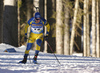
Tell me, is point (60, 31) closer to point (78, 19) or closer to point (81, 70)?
point (78, 19)

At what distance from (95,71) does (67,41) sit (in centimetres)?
1141

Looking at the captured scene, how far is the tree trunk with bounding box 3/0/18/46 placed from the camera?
15023mm

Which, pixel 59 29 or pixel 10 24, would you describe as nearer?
pixel 10 24

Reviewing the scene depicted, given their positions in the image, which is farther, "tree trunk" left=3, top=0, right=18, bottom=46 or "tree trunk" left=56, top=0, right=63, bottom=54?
"tree trunk" left=56, top=0, right=63, bottom=54

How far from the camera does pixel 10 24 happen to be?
1516 centimetres

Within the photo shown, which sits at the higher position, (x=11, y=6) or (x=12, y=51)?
(x=11, y=6)

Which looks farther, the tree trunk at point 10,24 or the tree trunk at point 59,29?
the tree trunk at point 59,29

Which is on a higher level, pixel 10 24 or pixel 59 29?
pixel 10 24

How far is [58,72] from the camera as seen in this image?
21.0 ft

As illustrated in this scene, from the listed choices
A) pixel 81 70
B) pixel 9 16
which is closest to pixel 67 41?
pixel 9 16

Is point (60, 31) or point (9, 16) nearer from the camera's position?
point (9, 16)

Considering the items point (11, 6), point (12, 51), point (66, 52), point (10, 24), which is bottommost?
point (66, 52)

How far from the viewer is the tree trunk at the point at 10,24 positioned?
15023mm

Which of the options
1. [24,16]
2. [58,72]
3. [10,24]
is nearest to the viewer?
[58,72]
